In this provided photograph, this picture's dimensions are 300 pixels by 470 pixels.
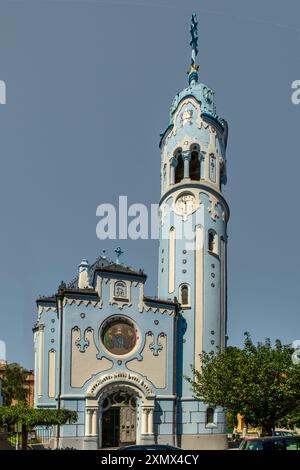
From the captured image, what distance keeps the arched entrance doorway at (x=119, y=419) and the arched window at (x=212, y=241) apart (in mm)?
13580

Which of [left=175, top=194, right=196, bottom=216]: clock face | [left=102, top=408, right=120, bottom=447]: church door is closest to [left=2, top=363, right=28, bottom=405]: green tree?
[left=102, top=408, right=120, bottom=447]: church door

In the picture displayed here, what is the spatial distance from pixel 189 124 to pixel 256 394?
26378 millimetres

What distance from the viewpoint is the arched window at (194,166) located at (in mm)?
42906

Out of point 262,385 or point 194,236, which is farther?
point 194,236

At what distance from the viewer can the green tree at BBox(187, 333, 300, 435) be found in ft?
79.0

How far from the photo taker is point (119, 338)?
1400 inches

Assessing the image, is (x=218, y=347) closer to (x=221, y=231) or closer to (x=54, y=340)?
(x=221, y=231)

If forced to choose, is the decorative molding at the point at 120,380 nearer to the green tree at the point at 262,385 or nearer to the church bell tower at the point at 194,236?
the church bell tower at the point at 194,236

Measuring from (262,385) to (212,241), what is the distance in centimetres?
1832

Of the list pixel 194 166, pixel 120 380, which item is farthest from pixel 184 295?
pixel 194 166

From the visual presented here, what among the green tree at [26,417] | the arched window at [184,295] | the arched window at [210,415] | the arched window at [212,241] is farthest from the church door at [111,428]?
the arched window at [212,241]

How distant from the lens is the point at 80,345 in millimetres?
34031

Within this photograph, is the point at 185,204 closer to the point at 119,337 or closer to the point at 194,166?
the point at 194,166
